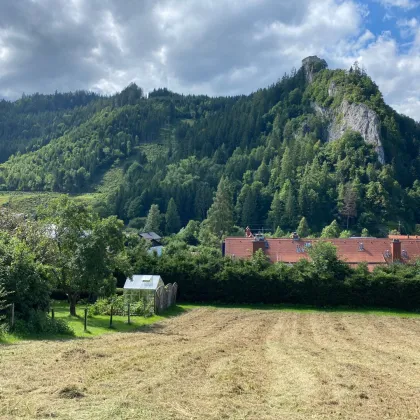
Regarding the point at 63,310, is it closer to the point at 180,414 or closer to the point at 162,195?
the point at 180,414

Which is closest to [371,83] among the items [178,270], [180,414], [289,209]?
[289,209]

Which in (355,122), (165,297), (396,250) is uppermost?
(355,122)

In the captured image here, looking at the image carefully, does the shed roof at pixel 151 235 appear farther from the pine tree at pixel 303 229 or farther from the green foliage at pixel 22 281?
the green foliage at pixel 22 281

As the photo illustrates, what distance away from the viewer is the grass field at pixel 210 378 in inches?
402

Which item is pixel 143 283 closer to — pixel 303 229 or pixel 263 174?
pixel 303 229

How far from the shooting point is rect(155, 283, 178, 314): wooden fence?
118ft

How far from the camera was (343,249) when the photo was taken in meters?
63.5

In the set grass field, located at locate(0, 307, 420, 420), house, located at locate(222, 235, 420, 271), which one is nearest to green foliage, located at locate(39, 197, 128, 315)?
grass field, located at locate(0, 307, 420, 420)

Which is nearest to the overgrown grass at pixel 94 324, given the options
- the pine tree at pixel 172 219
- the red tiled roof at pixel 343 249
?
the red tiled roof at pixel 343 249

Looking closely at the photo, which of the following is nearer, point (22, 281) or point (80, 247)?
point (22, 281)

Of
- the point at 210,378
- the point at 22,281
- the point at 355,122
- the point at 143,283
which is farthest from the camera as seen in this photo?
the point at 355,122

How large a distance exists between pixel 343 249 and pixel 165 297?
1284 inches

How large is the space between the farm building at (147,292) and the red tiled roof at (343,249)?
25567mm

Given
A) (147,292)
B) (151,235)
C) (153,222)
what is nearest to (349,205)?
(153,222)
